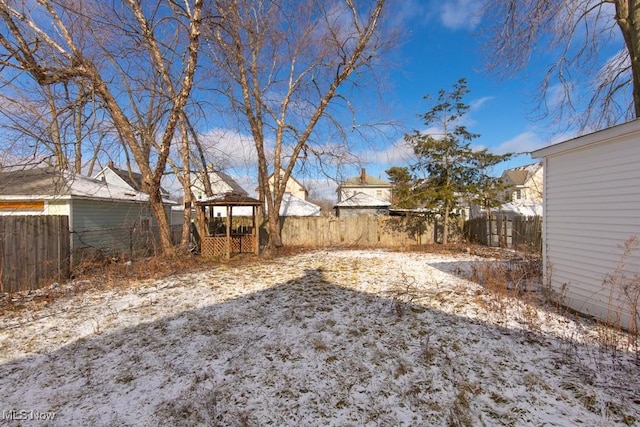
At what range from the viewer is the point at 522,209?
64.7ft

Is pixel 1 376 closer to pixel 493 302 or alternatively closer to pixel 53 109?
pixel 493 302

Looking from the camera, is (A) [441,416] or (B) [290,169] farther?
(B) [290,169]

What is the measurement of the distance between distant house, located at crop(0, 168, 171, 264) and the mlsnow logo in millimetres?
6561

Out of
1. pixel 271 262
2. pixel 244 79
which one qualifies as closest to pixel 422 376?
pixel 271 262

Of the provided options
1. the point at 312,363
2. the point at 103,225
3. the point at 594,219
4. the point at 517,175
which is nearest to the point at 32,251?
the point at 103,225

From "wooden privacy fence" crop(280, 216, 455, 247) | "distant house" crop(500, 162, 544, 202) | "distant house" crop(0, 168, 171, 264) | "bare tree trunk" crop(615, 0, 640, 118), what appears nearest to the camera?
"bare tree trunk" crop(615, 0, 640, 118)

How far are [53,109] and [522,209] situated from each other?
77.9 ft

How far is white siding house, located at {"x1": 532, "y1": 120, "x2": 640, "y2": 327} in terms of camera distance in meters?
4.01

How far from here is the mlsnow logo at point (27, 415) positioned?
2596 mm

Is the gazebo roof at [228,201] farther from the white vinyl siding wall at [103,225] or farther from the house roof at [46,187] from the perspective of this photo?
the house roof at [46,187]

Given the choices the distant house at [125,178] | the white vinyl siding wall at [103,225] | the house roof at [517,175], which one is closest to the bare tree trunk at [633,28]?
the white vinyl siding wall at [103,225]

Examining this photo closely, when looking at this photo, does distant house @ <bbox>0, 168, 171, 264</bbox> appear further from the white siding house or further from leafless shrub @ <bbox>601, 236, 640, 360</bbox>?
leafless shrub @ <bbox>601, 236, 640, 360</bbox>

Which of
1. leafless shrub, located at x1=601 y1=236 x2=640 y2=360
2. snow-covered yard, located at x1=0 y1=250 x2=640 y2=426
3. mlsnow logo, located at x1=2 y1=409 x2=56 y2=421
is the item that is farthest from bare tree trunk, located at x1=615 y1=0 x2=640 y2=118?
mlsnow logo, located at x1=2 y1=409 x2=56 y2=421

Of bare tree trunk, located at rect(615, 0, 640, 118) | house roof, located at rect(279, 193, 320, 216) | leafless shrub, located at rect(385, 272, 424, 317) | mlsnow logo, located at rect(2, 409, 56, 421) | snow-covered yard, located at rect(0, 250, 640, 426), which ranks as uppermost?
bare tree trunk, located at rect(615, 0, 640, 118)
